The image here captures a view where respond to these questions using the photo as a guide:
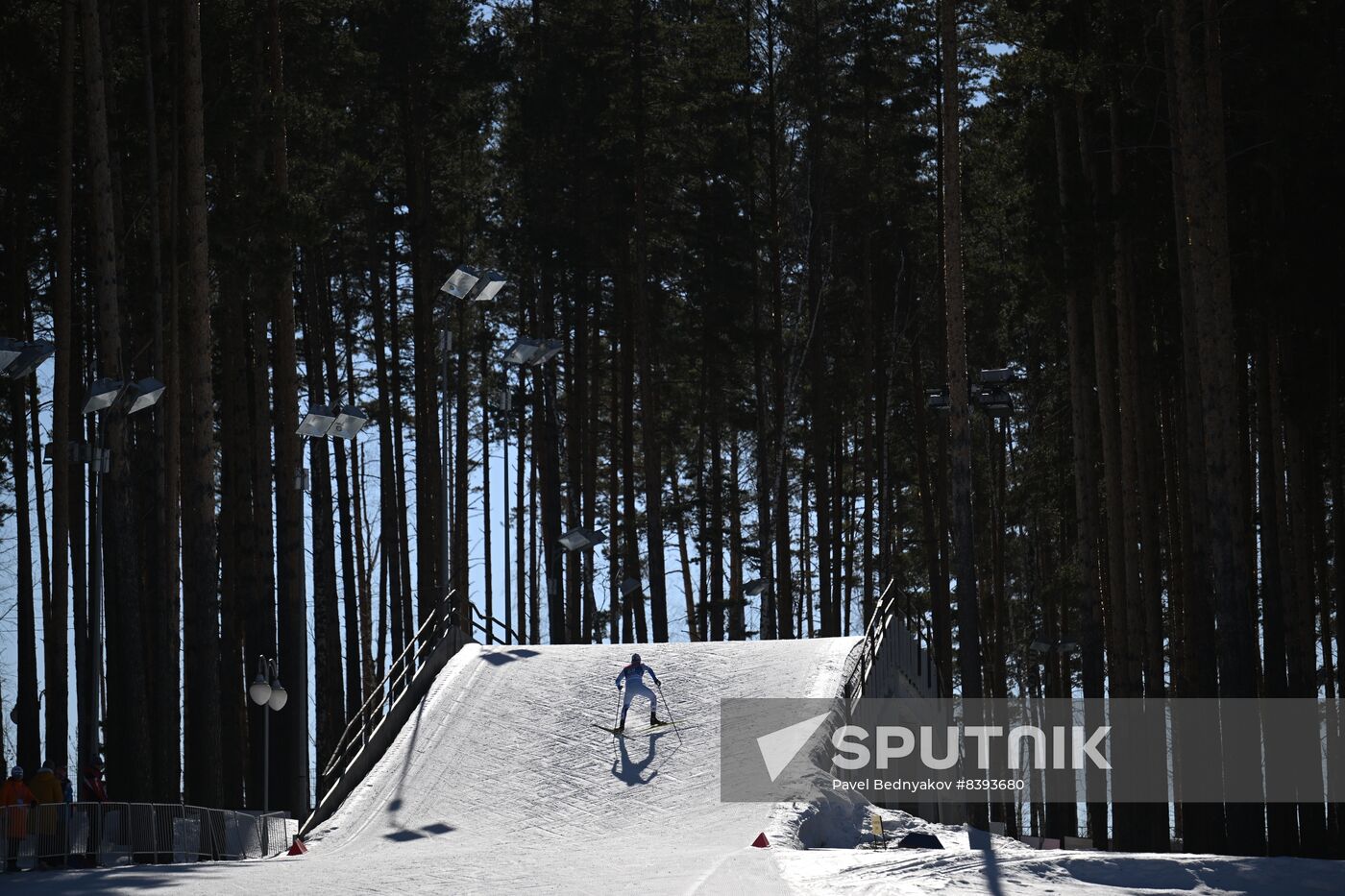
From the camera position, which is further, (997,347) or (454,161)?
(997,347)

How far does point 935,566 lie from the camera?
41.5 metres

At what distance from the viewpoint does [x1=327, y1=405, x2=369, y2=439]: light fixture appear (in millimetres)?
24856

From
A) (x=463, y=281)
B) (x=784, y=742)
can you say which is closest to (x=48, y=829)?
(x=784, y=742)

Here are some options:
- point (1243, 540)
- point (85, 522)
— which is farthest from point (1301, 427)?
point (85, 522)

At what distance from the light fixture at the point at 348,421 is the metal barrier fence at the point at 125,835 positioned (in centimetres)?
653

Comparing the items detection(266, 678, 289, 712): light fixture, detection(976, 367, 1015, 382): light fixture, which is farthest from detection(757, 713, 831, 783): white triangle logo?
detection(266, 678, 289, 712): light fixture

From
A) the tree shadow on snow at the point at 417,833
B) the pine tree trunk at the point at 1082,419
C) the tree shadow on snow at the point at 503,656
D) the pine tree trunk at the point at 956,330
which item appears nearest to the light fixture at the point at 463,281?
the tree shadow on snow at the point at 503,656

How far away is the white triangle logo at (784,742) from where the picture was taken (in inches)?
844

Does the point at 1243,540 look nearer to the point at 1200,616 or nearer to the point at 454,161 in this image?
the point at 1200,616

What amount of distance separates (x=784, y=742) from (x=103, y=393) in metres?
10.3

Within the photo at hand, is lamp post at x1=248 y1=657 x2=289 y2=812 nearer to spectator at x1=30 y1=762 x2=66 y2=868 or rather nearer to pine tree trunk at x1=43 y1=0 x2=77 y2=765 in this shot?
spectator at x1=30 y1=762 x2=66 y2=868

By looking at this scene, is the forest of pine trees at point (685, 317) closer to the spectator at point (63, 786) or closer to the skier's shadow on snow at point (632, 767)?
the spectator at point (63, 786)

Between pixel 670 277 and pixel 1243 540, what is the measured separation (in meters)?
25.1

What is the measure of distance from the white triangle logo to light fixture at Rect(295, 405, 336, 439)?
8.00 meters
